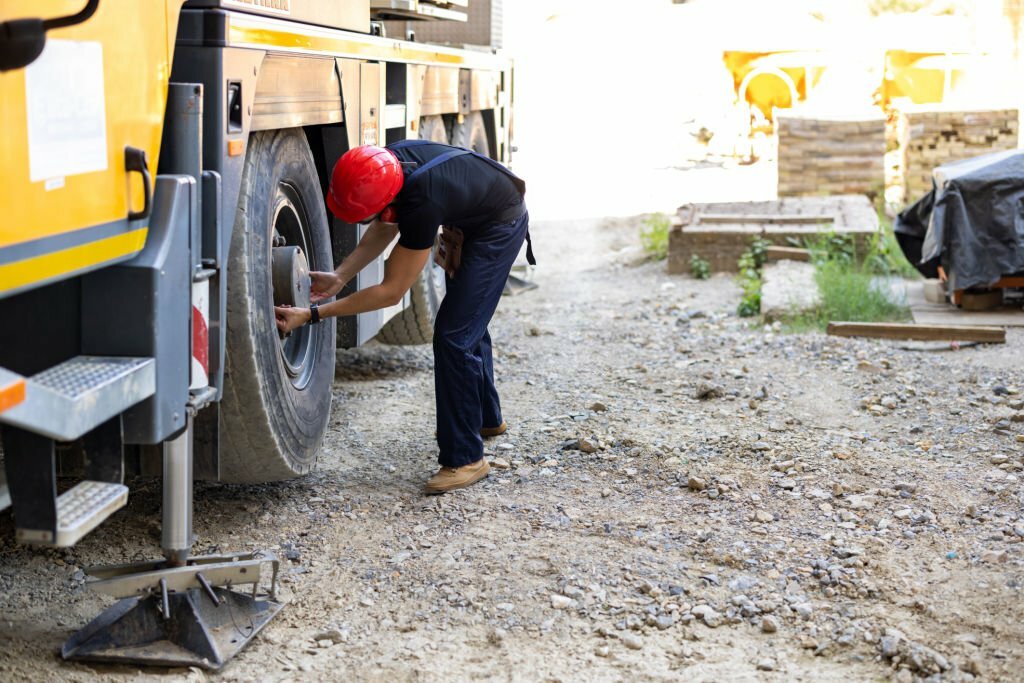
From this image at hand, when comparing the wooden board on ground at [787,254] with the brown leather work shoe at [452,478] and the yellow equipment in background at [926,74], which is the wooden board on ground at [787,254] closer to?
the brown leather work shoe at [452,478]

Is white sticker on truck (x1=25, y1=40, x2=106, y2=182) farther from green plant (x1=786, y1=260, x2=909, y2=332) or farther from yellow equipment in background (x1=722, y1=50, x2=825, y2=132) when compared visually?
yellow equipment in background (x1=722, y1=50, x2=825, y2=132)

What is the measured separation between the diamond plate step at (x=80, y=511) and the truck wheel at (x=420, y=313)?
Answer: 143 inches

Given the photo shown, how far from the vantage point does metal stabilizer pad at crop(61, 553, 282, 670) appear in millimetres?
3215

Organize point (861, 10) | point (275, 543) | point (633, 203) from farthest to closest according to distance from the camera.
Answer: point (861, 10)
point (633, 203)
point (275, 543)

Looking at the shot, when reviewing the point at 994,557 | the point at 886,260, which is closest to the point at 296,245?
the point at 994,557

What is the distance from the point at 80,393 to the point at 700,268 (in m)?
7.86

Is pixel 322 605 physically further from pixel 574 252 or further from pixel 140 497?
pixel 574 252

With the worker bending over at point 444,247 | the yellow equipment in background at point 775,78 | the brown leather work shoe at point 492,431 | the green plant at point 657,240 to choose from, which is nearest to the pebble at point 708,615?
the worker bending over at point 444,247

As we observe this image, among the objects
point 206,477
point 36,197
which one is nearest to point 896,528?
point 206,477

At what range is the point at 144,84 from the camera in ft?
9.71

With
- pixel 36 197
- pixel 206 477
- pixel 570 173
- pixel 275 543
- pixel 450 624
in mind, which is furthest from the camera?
pixel 570 173

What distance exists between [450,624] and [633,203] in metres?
12.2

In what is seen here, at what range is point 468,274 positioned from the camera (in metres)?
4.71

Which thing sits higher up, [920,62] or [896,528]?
[920,62]
